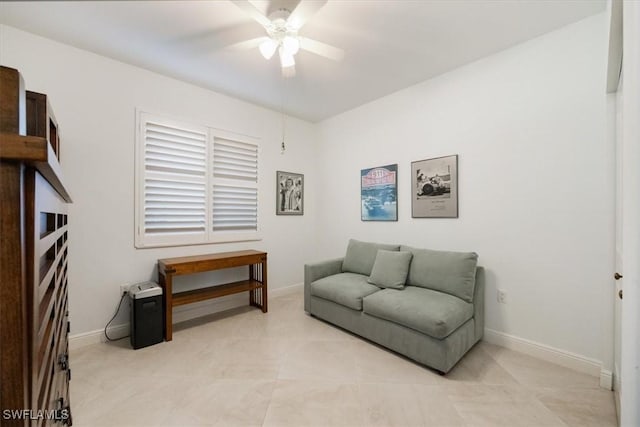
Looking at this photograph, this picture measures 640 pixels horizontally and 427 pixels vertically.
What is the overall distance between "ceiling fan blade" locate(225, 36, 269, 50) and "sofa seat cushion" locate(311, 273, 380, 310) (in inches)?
83.5

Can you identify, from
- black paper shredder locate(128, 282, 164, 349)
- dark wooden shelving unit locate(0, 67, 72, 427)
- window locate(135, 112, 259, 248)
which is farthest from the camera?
window locate(135, 112, 259, 248)

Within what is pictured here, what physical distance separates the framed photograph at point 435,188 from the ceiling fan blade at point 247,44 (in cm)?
231

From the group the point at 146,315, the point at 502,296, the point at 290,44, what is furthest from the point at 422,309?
the point at 146,315

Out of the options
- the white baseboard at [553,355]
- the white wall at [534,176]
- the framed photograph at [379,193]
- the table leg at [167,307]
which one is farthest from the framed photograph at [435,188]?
the table leg at [167,307]

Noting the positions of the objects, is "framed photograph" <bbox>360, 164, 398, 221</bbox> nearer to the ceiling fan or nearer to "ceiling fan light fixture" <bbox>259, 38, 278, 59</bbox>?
the ceiling fan

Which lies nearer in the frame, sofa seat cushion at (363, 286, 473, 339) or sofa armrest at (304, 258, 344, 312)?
sofa seat cushion at (363, 286, 473, 339)

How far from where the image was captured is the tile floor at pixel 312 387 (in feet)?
4.75

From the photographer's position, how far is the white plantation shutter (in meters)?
2.97

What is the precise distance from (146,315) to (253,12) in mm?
2505

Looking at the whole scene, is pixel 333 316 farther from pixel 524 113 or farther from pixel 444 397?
pixel 524 113

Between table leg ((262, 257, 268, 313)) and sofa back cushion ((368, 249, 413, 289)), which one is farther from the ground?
sofa back cushion ((368, 249, 413, 289))

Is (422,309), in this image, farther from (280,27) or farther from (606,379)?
(280,27)

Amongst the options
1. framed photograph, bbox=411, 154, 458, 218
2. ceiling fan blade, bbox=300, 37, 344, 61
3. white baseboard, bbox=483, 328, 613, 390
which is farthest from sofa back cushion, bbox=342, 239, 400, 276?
ceiling fan blade, bbox=300, 37, 344, 61

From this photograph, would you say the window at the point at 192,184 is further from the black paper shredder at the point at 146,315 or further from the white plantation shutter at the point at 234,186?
the black paper shredder at the point at 146,315
